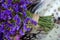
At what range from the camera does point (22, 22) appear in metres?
2.38

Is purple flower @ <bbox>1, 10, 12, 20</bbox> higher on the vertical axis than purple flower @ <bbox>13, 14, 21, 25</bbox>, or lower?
higher

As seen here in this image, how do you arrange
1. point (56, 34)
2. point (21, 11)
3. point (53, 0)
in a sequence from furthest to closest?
1. point (53, 0)
2. point (56, 34)
3. point (21, 11)

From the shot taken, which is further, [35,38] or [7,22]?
[35,38]

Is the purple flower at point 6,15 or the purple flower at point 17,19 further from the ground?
the purple flower at point 6,15

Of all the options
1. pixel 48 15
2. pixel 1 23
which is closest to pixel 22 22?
pixel 1 23

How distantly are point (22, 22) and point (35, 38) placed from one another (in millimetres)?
583

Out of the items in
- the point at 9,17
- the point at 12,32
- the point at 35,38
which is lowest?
→ the point at 35,38

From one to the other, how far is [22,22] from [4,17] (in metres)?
0.28

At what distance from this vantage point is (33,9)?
311 centimetres

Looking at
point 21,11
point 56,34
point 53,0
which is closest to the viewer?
point 21,11

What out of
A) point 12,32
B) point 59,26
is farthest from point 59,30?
point 12,32

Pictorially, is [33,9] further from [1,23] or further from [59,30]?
[1,23]

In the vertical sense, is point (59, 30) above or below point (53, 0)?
below

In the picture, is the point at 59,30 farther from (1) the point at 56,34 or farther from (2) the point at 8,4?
(2) the point at 8,4
